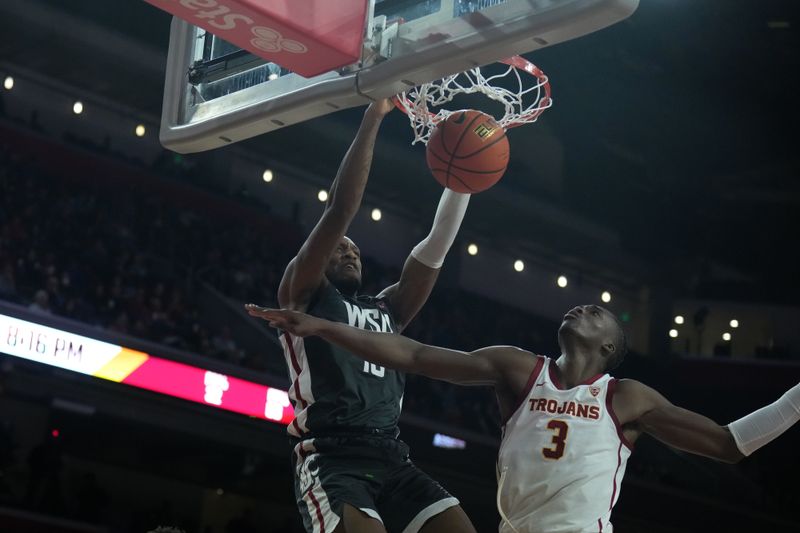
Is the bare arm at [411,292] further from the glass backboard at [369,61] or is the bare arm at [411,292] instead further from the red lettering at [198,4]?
the red lettering at [198,4]

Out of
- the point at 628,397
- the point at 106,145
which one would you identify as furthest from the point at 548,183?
the point at 628,397

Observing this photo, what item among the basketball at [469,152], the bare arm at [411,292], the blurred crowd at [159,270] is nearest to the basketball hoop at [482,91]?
the basketball at [469,152]

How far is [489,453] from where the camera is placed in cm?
1550

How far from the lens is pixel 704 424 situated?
4.11m

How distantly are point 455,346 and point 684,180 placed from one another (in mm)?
6188

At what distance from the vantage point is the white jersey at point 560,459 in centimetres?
393

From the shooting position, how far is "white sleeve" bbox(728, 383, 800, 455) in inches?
161

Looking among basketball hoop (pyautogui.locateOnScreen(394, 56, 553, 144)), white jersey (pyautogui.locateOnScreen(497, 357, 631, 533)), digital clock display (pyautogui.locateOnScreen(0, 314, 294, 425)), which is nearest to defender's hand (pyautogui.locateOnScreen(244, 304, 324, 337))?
white jersey (pyautogui.locateOnScreen(497, 357, 631, 533))

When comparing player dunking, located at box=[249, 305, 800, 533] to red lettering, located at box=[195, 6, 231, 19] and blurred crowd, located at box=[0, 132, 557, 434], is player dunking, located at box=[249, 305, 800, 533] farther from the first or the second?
blurred crowd, located at box=[0, 132, 557, 434]

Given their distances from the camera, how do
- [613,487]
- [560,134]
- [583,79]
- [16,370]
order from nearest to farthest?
[613,487]
[16,370]
[583,79]
[560,134]

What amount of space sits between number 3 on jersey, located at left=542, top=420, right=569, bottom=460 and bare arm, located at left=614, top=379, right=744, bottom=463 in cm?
22

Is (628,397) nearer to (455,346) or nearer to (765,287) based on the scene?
(455,346)

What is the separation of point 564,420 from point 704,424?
530 millimetres

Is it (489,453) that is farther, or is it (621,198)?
(621,198)
